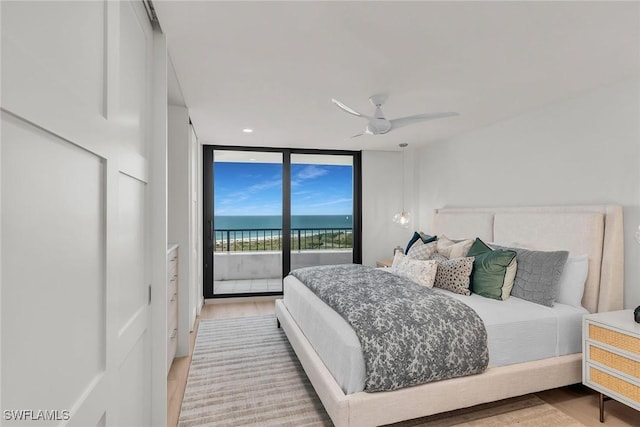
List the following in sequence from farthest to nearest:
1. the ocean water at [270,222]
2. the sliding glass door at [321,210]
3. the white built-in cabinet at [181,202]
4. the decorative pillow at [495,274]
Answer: the ocean water at [270,222]
the sliding glass door at [321,210]
the white built-in cabinet at [181,202]
the decorative pillow at [495,274]

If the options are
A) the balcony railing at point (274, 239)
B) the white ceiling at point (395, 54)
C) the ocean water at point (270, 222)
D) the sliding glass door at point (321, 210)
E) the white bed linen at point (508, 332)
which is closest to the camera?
the white ceiling at point (395, 54)

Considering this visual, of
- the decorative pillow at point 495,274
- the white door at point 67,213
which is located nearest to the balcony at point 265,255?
the decorative pillow at point 495,274

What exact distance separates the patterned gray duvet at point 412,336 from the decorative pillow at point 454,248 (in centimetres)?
106

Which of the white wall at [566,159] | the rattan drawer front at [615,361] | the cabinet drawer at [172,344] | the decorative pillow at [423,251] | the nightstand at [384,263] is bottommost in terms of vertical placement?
the cabinet drawer at [172,344]

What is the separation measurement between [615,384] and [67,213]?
3056mm

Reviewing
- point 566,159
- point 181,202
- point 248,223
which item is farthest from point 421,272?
point 248,223

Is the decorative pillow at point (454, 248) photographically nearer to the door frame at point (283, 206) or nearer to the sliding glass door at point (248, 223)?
the door frame at point (283, 206)

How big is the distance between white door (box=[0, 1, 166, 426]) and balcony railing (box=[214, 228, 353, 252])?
185 inches

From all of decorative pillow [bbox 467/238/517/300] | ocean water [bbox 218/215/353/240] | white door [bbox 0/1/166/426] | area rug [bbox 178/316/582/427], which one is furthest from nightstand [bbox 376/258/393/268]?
white door [bbox 0/1/166/426]

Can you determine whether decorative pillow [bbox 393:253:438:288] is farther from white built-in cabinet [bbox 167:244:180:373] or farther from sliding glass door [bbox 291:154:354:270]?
sliding glass door [bbox 291:154:354:270]

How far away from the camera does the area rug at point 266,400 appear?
2182 millimetres

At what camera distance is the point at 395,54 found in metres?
2.13

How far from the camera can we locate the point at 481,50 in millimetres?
2090

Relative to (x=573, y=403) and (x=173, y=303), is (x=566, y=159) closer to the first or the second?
(x=573, y=403)
